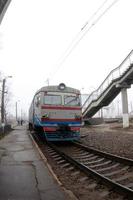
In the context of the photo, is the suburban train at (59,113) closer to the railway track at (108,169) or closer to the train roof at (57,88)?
the train roof at (57,88)

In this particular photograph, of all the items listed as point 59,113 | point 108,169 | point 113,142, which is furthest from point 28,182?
point 113,142

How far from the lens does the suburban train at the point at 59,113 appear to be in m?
17.7

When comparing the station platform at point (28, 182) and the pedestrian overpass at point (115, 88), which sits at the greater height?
the pedestrian overpass at point (115, 88)

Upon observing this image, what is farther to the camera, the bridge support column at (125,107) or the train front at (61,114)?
the bridge support column at (125,107)

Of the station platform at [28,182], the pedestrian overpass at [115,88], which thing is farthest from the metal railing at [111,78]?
the station platform at [28,182]

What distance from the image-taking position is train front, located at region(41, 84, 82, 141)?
17.7 meters

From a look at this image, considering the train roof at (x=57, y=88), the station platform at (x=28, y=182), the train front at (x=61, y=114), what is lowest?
the station platform at (x=28, y=182)

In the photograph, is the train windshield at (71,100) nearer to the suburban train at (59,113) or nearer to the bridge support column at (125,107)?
the suburban train at (59,113)

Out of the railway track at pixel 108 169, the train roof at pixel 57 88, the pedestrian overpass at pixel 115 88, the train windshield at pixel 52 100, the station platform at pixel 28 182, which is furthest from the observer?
the pedestrian overpass at pixel 115 88

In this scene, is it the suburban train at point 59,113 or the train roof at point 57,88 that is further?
the train roof at point 57,88

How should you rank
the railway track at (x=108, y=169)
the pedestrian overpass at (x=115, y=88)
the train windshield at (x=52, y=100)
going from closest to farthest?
the railway track at (x=108, y=169), the train windshield at (x=52, y=100), the pedestrian overpass at (x=115, y=88)

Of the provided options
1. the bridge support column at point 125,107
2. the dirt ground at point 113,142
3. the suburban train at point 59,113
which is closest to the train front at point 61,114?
the suburban train at point 59,113

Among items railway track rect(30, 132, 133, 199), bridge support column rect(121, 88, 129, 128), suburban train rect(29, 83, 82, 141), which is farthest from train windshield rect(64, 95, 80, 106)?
bridge support column rect(121, 88, 129, 128)

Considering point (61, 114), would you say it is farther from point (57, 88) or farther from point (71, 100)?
point (57, 88)
